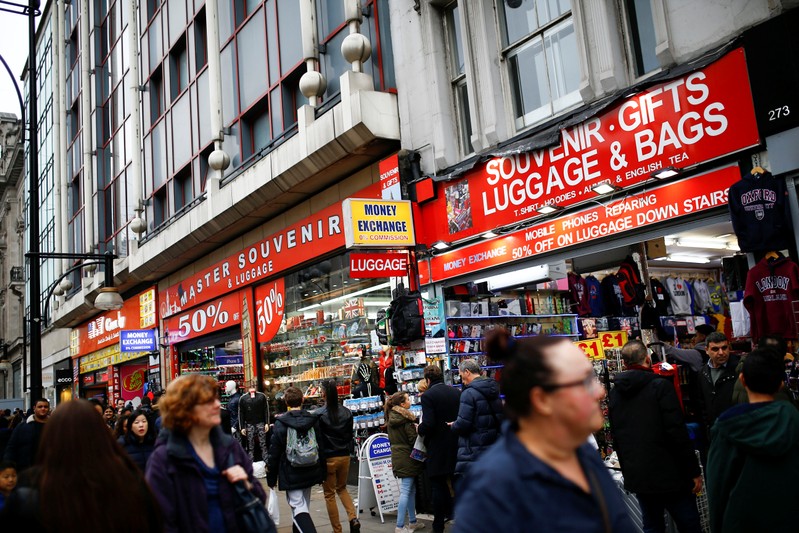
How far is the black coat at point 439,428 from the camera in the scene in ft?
26.9

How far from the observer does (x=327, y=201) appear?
14609 millimetres

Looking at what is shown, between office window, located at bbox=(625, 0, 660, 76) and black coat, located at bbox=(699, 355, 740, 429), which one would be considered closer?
black coat, located at bbox=(699, 355, 740, 429)

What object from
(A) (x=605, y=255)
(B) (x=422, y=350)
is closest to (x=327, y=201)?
(B) (x=422, y=350)

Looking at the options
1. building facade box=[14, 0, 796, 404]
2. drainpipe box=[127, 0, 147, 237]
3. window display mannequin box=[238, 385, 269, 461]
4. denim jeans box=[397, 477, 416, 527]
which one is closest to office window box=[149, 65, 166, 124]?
building facade box=[14, 0, 796, 404]

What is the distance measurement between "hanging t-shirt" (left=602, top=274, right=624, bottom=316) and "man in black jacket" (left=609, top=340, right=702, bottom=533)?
6334mm

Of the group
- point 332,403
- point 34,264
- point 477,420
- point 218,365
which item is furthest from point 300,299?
point 477,420

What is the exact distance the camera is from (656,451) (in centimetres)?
566

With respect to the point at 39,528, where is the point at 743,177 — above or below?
above

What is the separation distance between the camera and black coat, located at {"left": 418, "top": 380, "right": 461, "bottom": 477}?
8.21 m

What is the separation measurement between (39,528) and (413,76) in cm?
1062

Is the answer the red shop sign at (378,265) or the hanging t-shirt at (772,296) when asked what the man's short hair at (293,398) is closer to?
the red shop sign at (378,265)

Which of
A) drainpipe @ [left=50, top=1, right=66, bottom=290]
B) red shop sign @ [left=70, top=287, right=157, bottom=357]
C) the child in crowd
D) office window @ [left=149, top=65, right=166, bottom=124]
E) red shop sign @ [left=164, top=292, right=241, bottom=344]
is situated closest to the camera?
the child in crowd

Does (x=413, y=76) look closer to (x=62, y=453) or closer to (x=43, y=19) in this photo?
(x=62, y=453)

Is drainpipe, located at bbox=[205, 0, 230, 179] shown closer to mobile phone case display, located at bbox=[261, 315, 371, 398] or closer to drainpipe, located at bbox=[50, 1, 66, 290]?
mobile phone case display, located at bbox=[261, 315, 371, 398]
